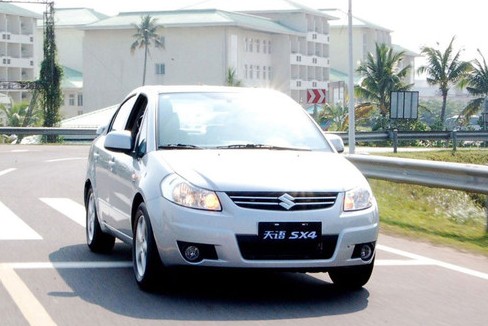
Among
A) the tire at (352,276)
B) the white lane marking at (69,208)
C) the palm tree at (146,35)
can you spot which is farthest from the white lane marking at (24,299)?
the palm tree at (146,35)

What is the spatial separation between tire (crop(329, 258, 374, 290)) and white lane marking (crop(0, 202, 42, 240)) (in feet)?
13.2

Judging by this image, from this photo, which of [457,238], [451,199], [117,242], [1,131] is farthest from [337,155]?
[1,131]

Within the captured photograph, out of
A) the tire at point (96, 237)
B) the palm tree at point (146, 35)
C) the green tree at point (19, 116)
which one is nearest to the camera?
the tire at point (96, 237)

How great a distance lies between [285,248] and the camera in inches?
319

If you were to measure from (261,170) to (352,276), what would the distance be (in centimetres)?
108

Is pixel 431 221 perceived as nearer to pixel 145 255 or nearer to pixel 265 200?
pixel 145 255

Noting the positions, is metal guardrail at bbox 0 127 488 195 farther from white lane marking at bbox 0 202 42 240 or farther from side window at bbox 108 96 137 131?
white lane marking at bbox 0 202 42 240

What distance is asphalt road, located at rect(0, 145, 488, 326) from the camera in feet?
24.9

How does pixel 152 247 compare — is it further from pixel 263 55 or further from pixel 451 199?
pixel 263 55

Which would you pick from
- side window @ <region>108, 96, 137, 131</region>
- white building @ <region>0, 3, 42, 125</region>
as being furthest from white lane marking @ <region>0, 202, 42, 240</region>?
white building @ <region>0, 3, 42, 125</region>

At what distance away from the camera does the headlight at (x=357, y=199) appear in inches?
327

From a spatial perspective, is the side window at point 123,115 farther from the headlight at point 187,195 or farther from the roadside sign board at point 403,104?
the roadside sign board at point 403,104

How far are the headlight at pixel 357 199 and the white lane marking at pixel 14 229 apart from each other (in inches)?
175

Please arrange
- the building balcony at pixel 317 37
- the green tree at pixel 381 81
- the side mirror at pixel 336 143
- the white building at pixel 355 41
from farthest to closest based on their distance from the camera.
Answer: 1. the white building at pixel 355 41
2. the building balcony at pixel 317 37
3. the green tree at pixel 381 81
4. the side mirror at pixel 336 143
